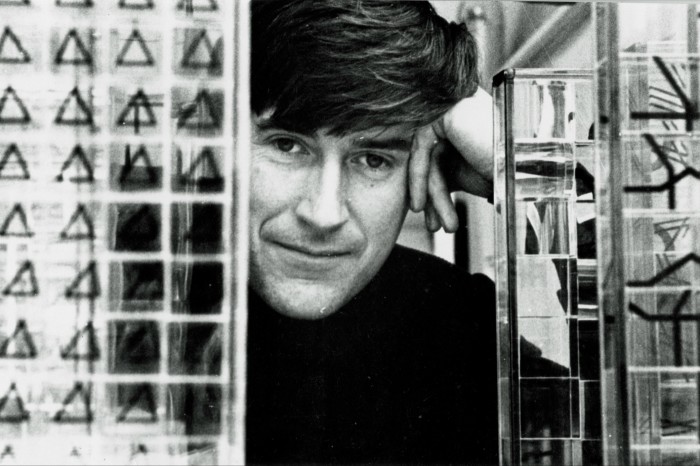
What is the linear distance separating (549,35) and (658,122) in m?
0.39

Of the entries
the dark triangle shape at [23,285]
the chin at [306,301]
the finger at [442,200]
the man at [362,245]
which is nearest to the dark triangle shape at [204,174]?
the man at [362,245]

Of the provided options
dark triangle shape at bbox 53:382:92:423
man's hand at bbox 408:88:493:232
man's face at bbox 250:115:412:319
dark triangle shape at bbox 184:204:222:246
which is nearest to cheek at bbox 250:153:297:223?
man's face at bbox 250:115:412:319

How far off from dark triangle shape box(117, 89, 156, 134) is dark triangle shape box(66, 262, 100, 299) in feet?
1.18

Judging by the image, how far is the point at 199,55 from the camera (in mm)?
2432

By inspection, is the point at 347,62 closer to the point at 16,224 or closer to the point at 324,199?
the point at 324,199

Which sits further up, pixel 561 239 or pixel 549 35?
pixel 549 35

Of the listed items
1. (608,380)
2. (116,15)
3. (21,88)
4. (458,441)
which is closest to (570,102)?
(608,380)

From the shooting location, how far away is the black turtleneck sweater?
2.47 m

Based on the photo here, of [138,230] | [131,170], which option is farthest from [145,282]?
[131,170]

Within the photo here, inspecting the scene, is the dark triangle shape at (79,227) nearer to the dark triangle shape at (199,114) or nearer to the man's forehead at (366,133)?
the dark triangle shape at (199,114)

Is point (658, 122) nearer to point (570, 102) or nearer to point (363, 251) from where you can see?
point (570, 102)

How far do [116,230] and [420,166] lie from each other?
0.79m

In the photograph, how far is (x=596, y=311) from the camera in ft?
8.39

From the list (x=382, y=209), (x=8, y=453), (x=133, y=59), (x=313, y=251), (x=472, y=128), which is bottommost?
(x=8, y=453)
